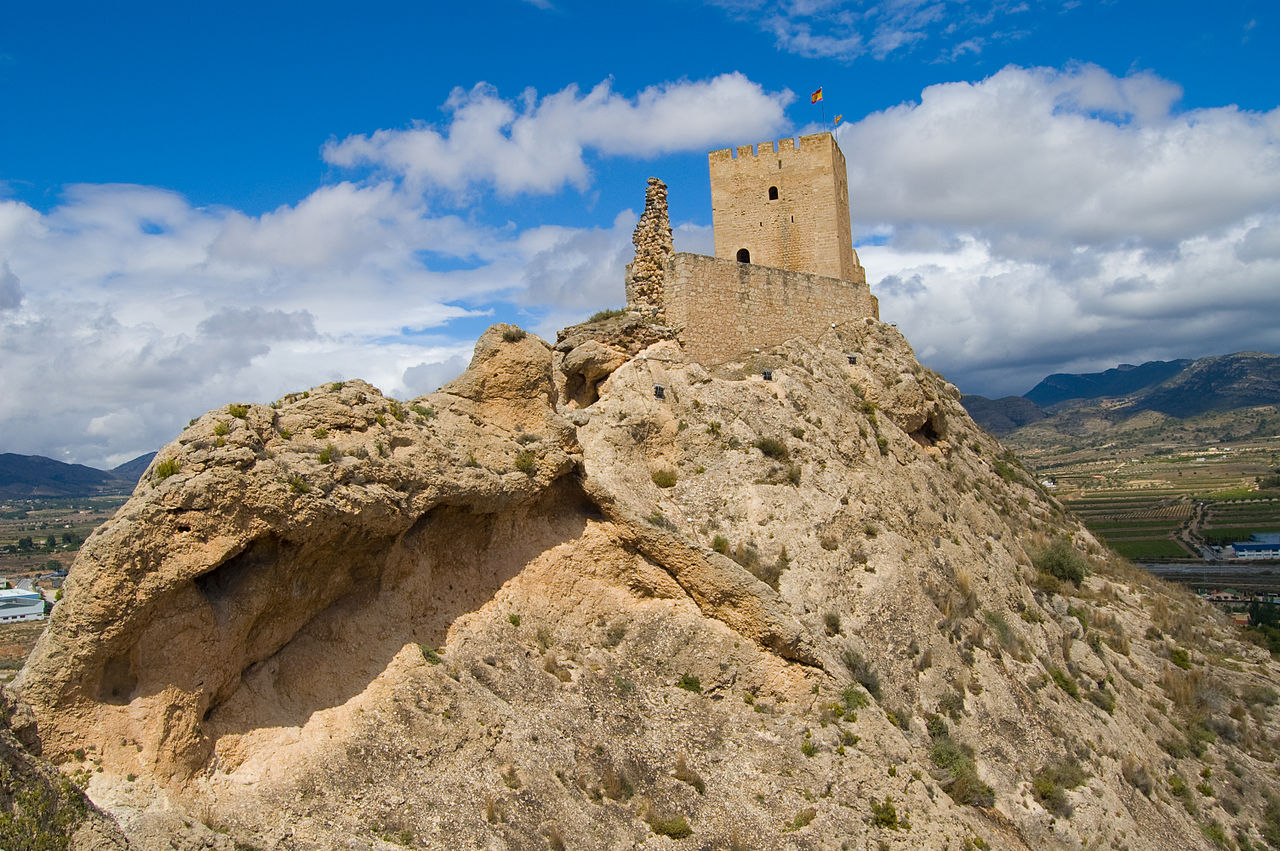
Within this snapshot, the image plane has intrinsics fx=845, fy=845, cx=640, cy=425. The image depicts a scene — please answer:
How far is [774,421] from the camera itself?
19391mm

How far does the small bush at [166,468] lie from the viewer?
899 centimetres

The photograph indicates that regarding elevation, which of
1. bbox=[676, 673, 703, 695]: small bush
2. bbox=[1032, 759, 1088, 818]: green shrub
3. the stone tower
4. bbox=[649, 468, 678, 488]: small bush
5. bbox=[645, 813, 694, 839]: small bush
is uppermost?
the stone tower

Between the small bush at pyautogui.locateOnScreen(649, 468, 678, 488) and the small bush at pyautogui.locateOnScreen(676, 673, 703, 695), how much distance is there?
15.7ft

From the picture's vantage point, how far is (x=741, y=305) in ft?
72.8

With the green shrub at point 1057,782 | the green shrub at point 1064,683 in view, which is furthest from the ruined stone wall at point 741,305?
the green shrub at point 1057,782

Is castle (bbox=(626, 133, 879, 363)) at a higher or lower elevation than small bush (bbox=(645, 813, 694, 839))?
higher

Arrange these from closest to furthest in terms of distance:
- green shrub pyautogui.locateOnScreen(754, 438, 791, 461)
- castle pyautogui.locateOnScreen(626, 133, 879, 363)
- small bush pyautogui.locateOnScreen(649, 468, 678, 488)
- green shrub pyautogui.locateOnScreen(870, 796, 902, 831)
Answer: green shrub pyautogui.locateOnScreen(870, 796, 902, 831)
small bush pyautogui.locateOnScreen(649, 468, 678, 488)
green shrub pyautogui.locateOnScreen(754, 438, 791, 461)
castle pyautogui.locateOnScreen(626, 133, 879, 363)

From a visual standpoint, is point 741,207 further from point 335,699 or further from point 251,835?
point 251,835

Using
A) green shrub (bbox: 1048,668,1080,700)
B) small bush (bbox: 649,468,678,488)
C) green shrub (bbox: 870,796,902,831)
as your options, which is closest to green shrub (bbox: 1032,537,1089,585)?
green shrub (bbox: 1048,668,1080,700)

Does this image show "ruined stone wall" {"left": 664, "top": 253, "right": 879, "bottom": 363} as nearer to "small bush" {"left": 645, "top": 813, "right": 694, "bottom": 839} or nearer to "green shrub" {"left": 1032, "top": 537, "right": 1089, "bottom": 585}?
"green shrub" {"left": 1032, "top": 537, "right": 1089, "bottom": 585}

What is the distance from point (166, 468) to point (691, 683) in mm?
7964

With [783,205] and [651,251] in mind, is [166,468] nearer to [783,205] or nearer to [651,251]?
[651,251]

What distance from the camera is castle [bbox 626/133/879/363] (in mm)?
21469

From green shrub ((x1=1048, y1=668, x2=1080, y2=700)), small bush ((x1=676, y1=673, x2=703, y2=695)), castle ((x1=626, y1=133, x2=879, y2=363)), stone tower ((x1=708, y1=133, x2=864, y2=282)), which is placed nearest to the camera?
small bush ((x1=676, y1=673, x2=703, y2=695))
